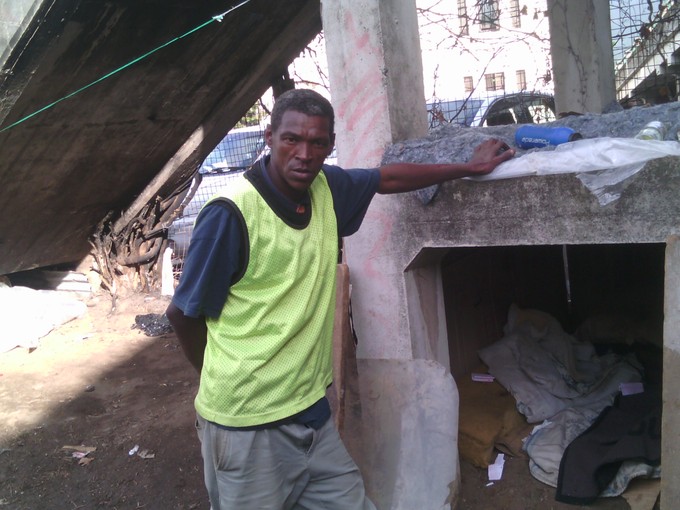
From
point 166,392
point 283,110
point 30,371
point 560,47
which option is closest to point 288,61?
point 560,47

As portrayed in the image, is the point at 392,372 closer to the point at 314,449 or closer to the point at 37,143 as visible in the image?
the point at 314,449

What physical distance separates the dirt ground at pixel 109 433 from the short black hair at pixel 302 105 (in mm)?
Result: 2287

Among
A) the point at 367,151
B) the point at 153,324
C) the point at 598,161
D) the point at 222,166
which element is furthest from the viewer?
the point at 222,166

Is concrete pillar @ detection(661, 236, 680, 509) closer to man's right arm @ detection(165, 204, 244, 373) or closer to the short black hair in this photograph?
the short black hair

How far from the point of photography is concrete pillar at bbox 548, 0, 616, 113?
591cm

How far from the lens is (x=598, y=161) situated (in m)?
2.54

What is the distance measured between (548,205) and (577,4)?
4121mm

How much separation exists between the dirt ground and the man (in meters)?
1.59

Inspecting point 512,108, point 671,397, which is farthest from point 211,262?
point 512,108

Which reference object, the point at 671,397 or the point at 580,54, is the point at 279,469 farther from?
the point at 580,54

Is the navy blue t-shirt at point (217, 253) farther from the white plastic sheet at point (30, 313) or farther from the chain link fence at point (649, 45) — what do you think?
the chain link fence at point (649, 45)

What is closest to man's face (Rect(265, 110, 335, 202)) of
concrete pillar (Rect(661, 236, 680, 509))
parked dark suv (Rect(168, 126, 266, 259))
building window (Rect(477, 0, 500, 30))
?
concrete pillar (Rect(661, 236, 680, 509))

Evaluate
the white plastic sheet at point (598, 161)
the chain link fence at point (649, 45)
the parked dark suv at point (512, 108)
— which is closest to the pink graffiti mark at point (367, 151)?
the white plastic sheet at point (598, 161)

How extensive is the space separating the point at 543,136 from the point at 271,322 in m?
1.61
